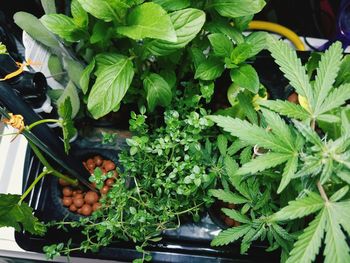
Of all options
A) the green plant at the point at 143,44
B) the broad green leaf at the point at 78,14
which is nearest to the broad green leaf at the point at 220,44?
the green plant at the point at 143,44

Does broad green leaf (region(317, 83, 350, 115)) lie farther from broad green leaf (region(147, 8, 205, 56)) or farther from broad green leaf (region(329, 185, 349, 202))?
broad green leaf (region(147, 8, 205, 56))

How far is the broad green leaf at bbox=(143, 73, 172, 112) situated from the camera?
0.77m

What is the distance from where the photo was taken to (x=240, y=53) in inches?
29.8

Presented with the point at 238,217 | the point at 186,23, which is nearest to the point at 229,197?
the point at 238,217

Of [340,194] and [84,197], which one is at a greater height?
[340,194]

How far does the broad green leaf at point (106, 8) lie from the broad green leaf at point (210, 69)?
0.59 feet

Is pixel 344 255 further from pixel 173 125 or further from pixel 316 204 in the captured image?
pixel 173 125

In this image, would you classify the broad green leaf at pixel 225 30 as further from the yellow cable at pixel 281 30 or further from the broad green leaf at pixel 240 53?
the yellow cable at pixel 281 30

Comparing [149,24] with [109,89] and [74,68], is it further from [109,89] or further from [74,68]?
[74,68]

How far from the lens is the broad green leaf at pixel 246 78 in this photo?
0.74m

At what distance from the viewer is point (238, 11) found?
728mm

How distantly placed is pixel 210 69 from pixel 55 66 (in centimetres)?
31

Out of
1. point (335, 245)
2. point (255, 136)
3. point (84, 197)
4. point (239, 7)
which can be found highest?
point (239, 7)

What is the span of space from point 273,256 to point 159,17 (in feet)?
1.57
